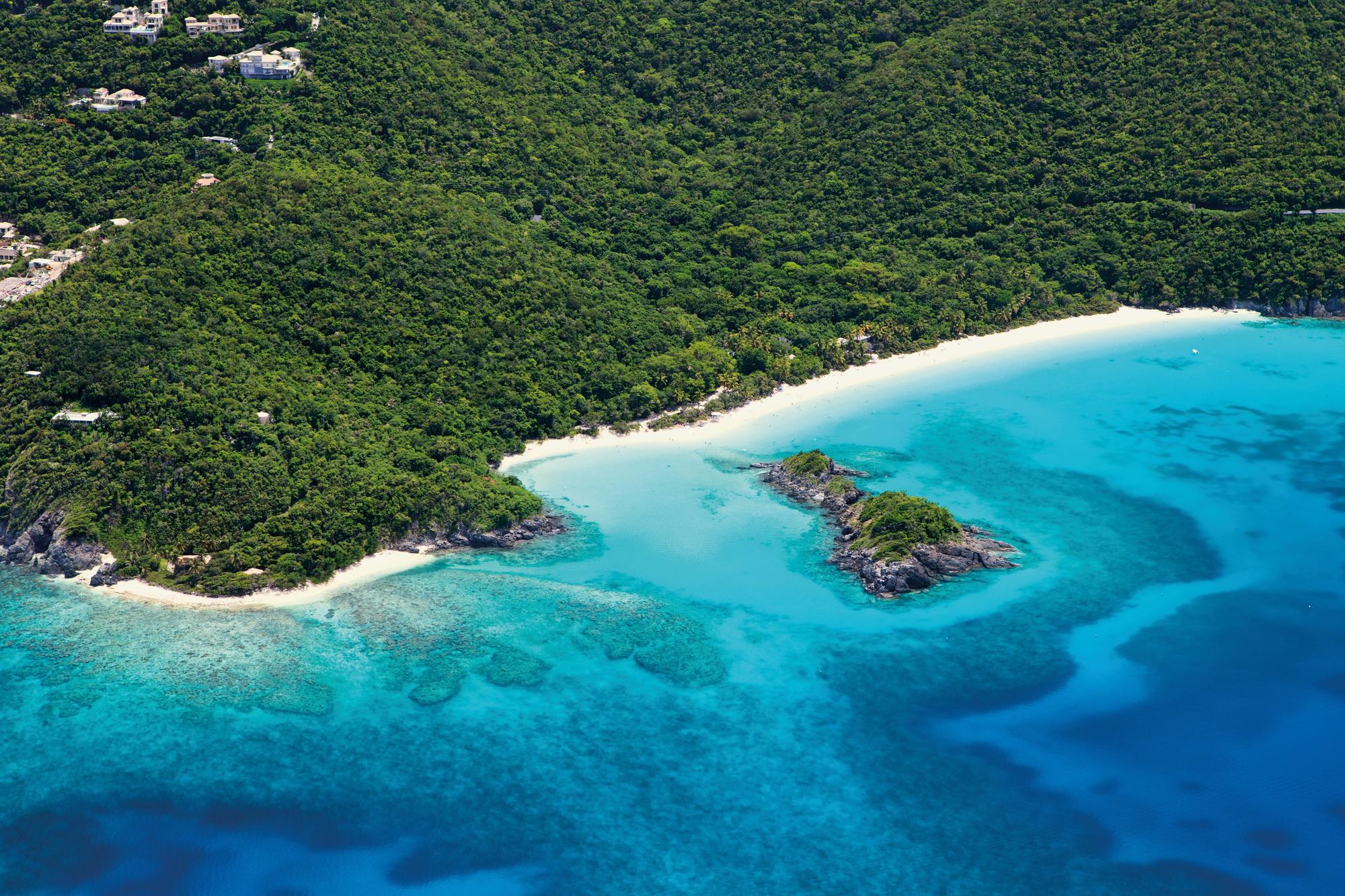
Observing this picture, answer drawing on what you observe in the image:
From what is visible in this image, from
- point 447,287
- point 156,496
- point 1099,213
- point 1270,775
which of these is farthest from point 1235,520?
point 156,496

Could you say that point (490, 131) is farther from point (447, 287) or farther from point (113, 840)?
point (113, 840)

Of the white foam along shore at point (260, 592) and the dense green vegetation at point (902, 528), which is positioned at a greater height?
the dense green vegetation at point (902, 528)

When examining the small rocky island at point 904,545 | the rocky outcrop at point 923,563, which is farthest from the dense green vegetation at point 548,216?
the rocky outcrop at point 923,563

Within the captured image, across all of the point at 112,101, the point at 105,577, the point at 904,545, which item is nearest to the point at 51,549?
the point at 105,577

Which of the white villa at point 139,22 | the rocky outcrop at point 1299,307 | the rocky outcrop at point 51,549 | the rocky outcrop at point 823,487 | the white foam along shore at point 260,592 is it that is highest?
the rocky outcrop at point 1299,307

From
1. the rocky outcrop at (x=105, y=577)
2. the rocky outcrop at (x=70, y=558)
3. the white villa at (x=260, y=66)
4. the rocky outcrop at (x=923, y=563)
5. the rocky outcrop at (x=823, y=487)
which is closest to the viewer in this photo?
the rocky outcrop at (x=105, y=577)

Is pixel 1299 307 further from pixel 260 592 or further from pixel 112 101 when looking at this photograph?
pixel 112 101

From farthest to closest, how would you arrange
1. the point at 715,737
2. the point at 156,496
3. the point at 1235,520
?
the point at 1235,520, the point at 156,496, the point at 715,737

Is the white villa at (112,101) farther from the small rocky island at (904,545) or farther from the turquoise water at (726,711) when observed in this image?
the small rocky island at (904,545)
